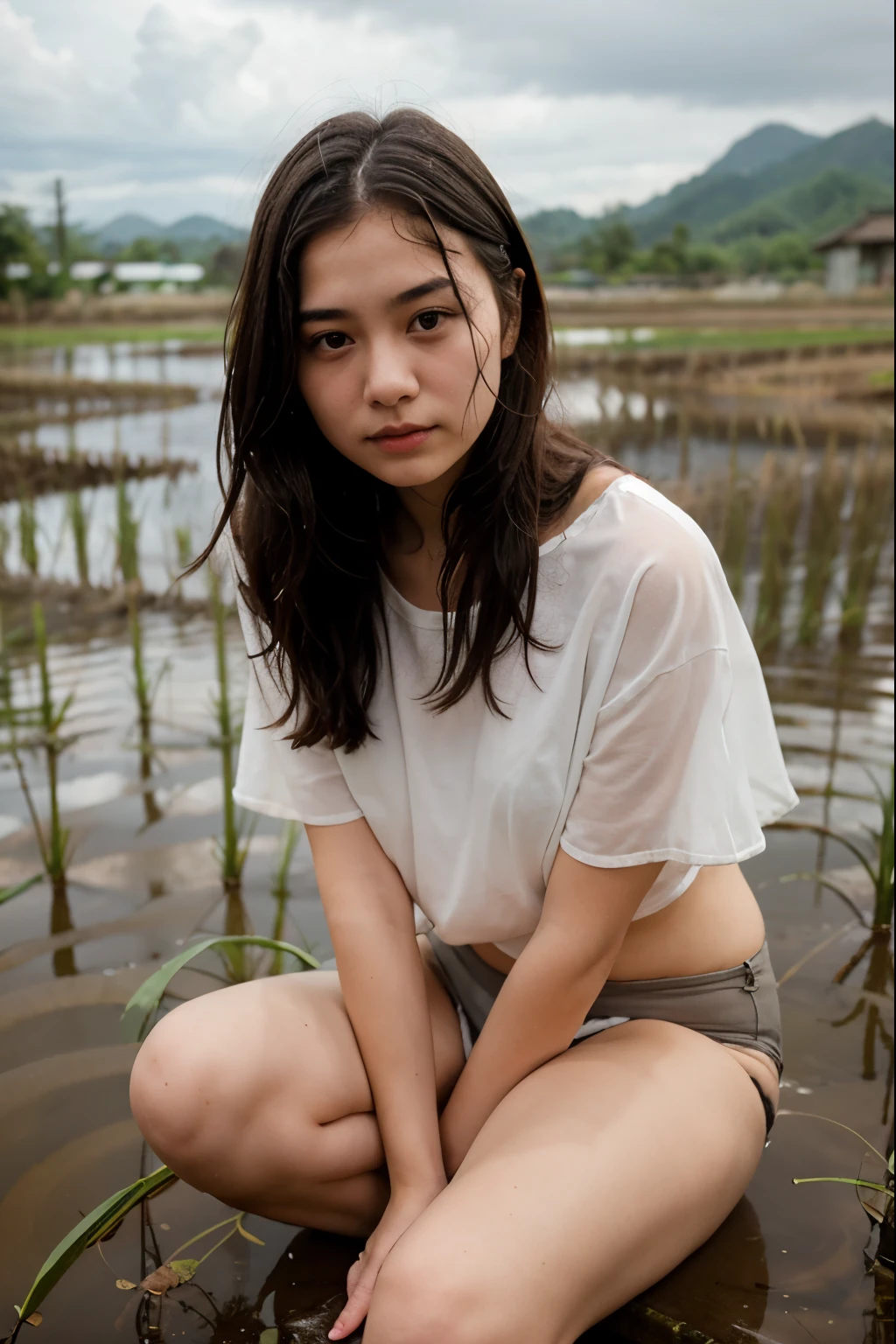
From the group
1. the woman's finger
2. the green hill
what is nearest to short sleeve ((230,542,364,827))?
the woman's finger

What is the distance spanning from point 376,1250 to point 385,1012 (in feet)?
0.69

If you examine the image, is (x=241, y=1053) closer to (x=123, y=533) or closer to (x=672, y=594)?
(x=672, y=594)

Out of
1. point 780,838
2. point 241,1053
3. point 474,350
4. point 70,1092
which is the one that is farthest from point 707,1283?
point 780,838

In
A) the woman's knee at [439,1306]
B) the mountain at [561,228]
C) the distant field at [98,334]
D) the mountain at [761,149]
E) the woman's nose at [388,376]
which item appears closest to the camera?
the woman's knee at [439,1306]

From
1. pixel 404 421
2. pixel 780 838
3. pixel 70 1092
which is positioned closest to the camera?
pixel 404 421

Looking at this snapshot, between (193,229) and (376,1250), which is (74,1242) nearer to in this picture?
(376,1250)

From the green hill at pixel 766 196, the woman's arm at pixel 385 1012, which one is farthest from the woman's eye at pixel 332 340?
the green hill at pixel 766 196

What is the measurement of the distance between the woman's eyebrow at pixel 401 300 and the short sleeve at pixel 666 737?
0.30 meters

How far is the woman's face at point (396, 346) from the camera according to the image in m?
0.97

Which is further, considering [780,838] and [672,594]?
[780,838]

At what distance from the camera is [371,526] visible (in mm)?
1204

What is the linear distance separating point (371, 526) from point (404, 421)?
0.22m

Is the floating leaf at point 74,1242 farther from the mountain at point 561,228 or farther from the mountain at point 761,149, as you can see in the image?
the mountain at point 761,149

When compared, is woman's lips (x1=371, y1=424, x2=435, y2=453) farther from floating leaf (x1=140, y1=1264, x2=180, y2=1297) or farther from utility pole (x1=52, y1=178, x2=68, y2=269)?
utility pole (x1=52, y1=178, x2=68, y2=269)
